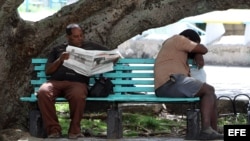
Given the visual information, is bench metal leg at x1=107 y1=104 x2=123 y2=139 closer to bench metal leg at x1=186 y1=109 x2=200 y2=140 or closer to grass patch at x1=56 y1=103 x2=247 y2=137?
grass patch at x1=56 y1=103 x2=247 y2=137

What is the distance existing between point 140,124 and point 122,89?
41.2 inches

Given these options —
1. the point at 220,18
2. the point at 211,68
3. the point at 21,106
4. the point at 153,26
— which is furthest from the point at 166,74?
the point at 220,18

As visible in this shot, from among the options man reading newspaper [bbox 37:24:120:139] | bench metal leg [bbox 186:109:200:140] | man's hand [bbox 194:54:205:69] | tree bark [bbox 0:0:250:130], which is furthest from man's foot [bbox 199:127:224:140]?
tree bark [bbox 0:0:250:130]

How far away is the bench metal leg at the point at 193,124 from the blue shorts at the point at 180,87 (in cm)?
20

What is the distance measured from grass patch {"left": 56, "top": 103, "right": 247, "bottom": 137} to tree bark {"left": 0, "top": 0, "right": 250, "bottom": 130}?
29.9 inches

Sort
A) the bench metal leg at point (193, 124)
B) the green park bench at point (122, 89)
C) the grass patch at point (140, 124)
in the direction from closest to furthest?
1. the bench metal leg at point (193, 124)
2. the green park bench at point (122, 89)
3. the grass patch at point (140, 124)

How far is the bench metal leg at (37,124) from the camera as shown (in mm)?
7703

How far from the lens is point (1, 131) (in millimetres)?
8031

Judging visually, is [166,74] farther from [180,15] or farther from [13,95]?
[13,95]

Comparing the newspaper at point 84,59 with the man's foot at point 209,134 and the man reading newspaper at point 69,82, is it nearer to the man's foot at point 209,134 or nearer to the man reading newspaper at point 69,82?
the man reading newspaper at point 69,82

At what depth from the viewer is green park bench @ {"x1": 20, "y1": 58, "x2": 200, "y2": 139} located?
7605 mm

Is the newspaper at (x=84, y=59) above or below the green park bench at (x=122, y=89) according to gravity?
above

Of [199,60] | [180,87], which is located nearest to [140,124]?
[199,60]

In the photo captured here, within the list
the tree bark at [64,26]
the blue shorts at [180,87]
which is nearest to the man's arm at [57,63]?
the tree bark at [64,26]
